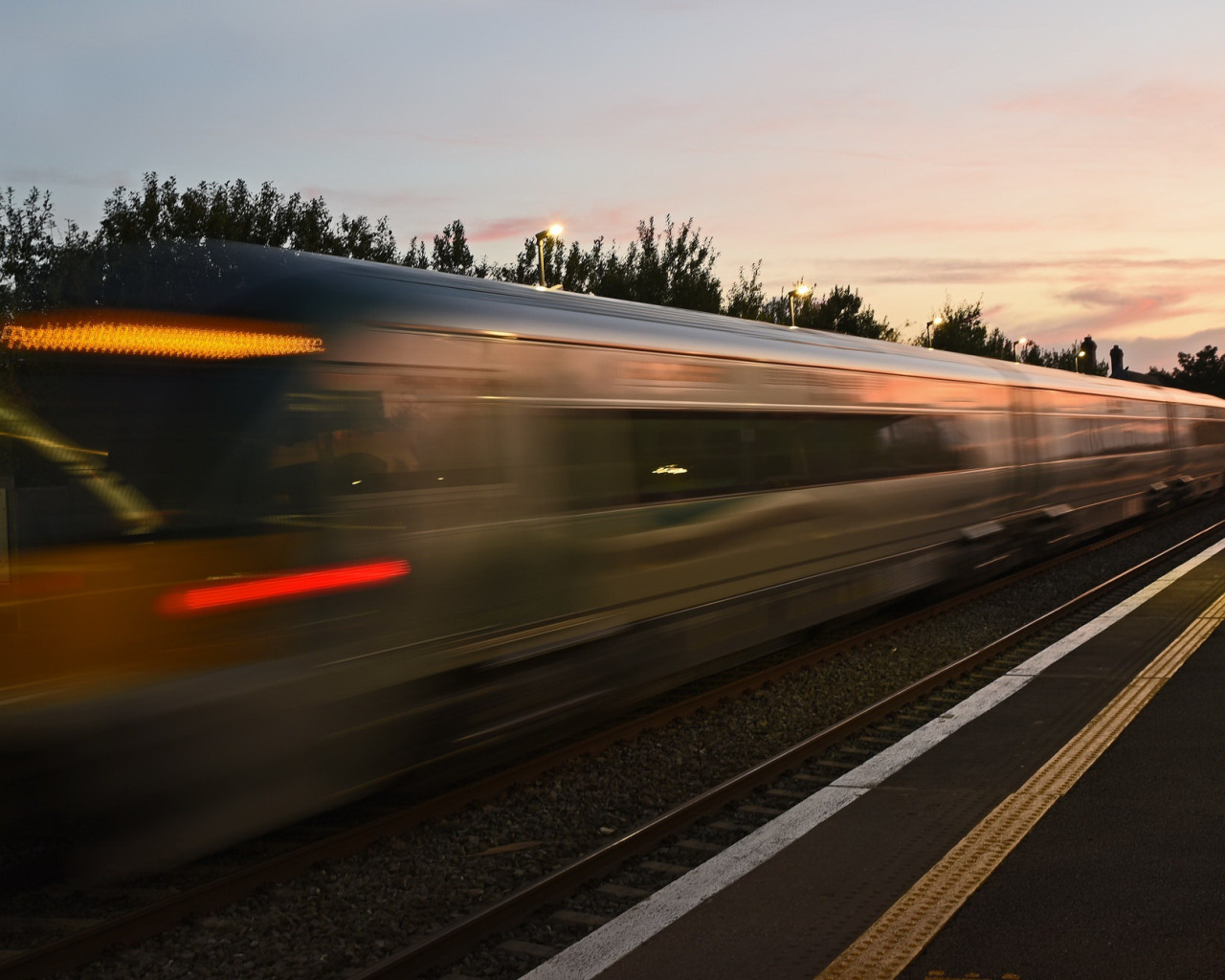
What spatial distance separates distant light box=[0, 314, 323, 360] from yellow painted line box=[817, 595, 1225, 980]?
3.23 meters

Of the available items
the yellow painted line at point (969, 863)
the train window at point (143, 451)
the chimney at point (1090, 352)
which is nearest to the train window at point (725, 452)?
the train window at point (143, 451)

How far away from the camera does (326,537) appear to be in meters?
5.16

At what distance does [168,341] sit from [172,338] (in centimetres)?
2

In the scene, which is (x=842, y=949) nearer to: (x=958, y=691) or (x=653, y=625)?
(x=653, y=625)

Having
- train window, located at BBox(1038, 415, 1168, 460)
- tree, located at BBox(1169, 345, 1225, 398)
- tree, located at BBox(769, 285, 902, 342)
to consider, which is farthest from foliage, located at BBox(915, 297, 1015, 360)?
tree, located at BBox(1169, 345, 1225, 398)

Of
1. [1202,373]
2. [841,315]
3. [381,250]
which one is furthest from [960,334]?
[1202,373]

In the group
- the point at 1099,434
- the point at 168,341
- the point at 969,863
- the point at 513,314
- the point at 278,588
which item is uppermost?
the point at 513,314

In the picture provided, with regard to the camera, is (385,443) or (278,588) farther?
(385,443)

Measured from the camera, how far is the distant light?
5062 mm

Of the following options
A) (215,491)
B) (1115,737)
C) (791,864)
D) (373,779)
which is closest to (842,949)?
(791,864)

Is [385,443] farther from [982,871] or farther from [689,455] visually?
[982,871]

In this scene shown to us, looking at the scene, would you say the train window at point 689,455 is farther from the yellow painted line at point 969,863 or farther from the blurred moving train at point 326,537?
the yellow painted line at point 969,863

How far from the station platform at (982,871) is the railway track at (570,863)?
275mm

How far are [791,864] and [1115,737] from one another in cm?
274
